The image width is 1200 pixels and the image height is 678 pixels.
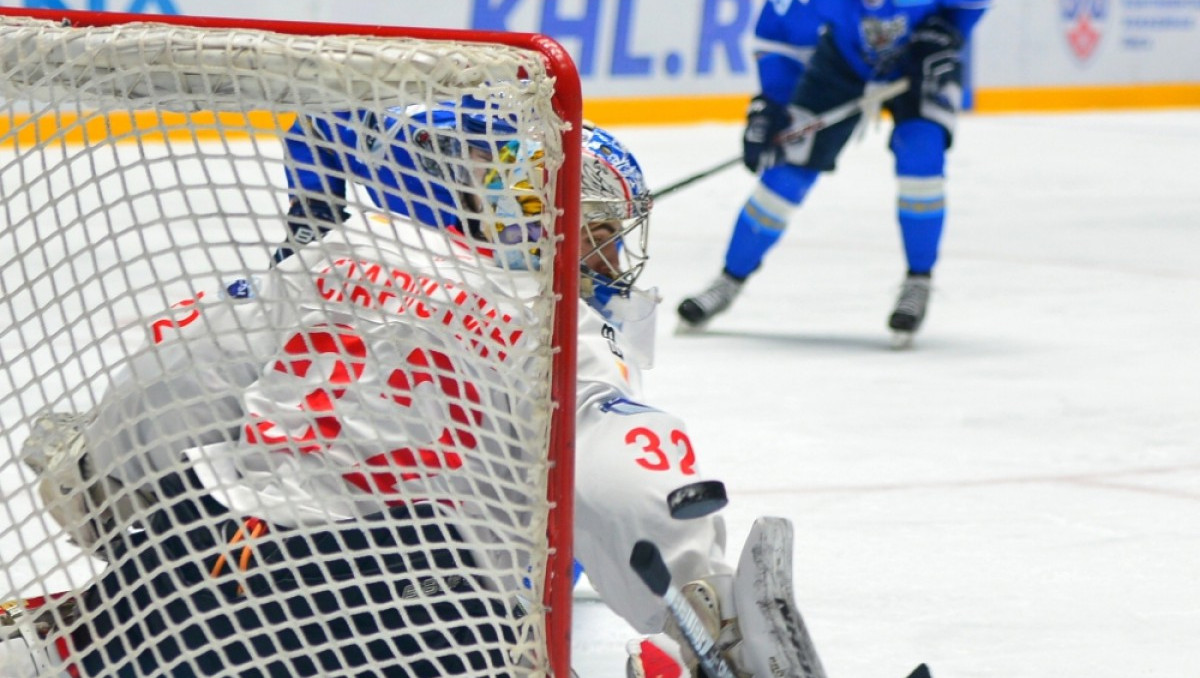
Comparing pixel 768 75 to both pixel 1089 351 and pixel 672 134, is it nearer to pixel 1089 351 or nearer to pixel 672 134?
pixel 1089 351

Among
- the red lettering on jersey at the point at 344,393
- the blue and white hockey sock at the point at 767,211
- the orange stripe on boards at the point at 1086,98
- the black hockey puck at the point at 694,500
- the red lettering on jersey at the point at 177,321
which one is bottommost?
the orange stripe on boards at the point at 1086,98

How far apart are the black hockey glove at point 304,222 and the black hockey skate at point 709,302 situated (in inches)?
87.2

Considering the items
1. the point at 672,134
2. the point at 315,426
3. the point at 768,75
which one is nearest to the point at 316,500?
the point at 315,426

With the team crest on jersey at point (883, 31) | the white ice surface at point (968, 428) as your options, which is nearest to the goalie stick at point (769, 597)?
the white ice surface at point (968, 428)

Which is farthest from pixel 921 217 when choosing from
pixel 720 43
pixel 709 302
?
pixel 720 43

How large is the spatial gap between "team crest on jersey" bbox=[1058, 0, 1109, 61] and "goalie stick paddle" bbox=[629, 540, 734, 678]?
317 inches

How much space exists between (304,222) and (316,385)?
12 cm

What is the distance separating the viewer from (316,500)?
4.05 feet

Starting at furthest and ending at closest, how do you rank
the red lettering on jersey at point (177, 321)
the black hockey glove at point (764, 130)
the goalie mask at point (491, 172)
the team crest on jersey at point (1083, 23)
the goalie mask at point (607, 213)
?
the team crest on jersey at point (1083, 23) → the black hockey glove at point (764, 130) → the goalie mask at point (607, 213) → the red lettering on jersey at point (177, 321) → the goalie mask at point (491, 172)

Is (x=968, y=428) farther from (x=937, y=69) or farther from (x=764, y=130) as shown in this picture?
(x=764, y=130)

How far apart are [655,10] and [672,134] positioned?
0.59 meters

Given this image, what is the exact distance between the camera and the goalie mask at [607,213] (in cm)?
147

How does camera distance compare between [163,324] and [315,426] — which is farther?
[163,324]

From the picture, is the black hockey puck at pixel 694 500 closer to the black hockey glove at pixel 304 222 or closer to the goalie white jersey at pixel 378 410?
the goalie white jersey at pixel 378 410
